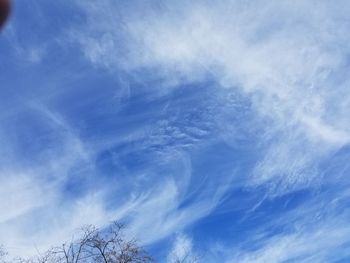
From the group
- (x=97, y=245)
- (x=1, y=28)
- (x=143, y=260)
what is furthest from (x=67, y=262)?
(x=1, y=28)

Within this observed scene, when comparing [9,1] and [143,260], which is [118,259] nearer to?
[143,260]

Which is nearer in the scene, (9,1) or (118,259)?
(9,1)

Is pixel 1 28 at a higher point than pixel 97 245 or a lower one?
lower

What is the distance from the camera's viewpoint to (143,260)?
28.2 m

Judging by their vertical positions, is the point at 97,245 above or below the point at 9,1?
above

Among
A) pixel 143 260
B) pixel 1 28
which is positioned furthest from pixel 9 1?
pixel 143 260

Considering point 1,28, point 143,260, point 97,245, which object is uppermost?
point 97,245

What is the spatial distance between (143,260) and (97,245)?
3594 mm

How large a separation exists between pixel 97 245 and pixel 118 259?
1.89 metres

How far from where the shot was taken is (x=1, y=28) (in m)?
0.99

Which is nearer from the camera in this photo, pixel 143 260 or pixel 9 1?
pixel 9 1

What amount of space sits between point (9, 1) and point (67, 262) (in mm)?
29345

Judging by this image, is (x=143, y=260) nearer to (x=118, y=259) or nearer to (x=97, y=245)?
(x=118, y=259)

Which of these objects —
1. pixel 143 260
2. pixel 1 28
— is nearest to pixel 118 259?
pixel 143 260
